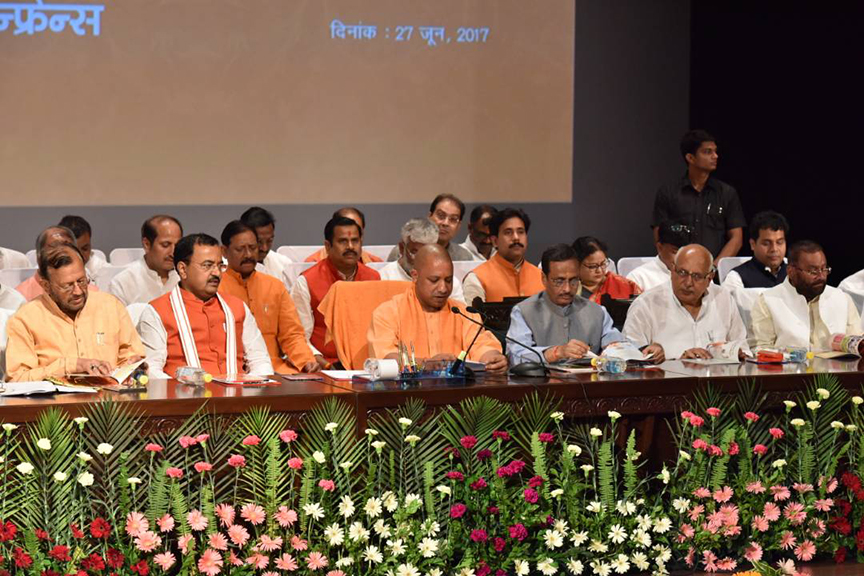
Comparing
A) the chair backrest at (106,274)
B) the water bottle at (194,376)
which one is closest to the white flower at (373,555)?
the water bottle at (194,376)

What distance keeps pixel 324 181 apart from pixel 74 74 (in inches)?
76.6

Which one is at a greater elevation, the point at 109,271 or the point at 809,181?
the point at 809,181

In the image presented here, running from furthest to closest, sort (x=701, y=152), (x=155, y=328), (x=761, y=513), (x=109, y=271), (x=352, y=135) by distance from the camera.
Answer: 1. (x=352, y=135)
2. (x=701, y=152)
3. (x=109, y=271)
4. (x=155, y=328)
5. (x=761, y=513)

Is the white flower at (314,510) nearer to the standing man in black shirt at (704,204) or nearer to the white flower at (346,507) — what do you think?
the white flower at (346,507)

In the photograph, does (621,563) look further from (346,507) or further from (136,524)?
(136,524)

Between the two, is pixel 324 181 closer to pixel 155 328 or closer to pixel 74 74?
pixel 74 74

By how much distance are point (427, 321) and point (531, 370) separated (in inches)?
35.1

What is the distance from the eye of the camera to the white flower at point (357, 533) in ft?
11.3

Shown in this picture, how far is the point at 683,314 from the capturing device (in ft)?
17.6

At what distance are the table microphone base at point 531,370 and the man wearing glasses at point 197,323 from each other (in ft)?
3.86

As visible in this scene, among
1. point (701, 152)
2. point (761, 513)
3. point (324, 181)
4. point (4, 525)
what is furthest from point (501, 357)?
point (324, 181)

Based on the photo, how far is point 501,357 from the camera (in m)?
4.35

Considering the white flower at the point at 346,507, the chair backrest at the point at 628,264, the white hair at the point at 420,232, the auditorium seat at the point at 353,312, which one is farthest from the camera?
the chair backrest at the point at 628,264

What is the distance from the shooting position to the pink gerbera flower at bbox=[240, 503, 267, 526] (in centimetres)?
343
